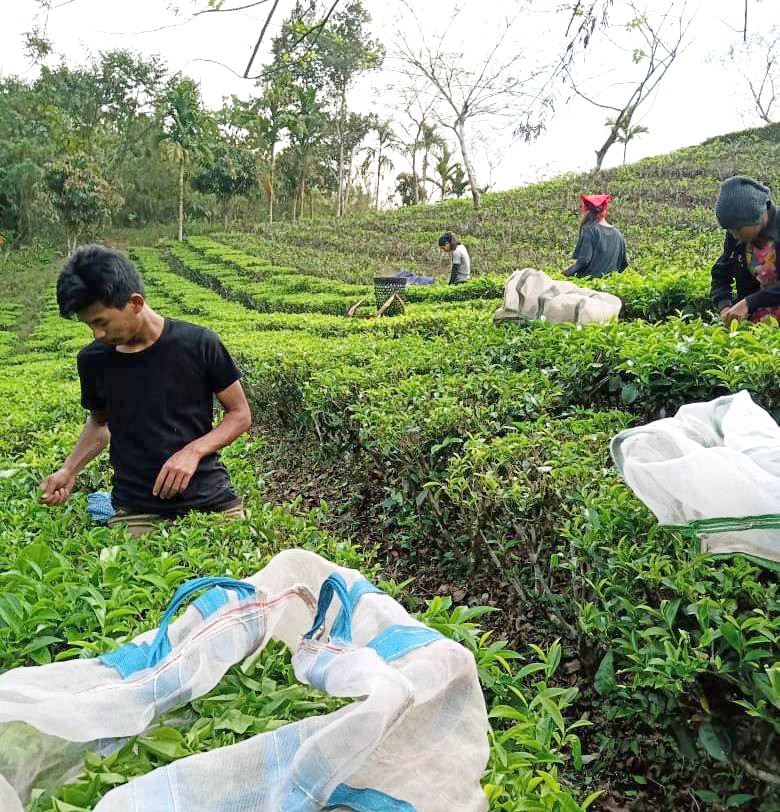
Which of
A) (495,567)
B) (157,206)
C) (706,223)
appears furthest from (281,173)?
(495,567)

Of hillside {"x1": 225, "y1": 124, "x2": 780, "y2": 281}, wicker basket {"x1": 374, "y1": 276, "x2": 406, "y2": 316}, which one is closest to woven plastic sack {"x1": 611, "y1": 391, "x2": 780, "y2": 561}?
wicker basket {"x1": 374, "y1": 276, "x2": 406, "y2": 316}

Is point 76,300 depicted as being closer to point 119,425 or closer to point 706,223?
point 119,425

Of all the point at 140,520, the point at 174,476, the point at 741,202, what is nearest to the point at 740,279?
the point at 741,202

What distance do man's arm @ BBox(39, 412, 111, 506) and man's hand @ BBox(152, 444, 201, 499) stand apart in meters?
0.47

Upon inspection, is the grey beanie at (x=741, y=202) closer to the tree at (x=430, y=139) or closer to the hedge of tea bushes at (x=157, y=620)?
the hedge of tea bushes at (x=157, y=620)

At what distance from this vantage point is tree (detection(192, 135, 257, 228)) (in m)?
33.3

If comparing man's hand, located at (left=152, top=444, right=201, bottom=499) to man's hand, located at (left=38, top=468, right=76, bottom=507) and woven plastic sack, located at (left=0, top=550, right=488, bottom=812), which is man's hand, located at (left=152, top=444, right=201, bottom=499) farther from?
woven plastic sack, located at (left=0, top=550, right=488, bottom=812)

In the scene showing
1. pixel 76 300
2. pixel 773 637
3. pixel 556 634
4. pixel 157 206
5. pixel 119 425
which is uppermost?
pixel 157 206

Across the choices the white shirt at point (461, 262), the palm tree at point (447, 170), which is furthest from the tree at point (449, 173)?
the white shirt at point (461, 262)

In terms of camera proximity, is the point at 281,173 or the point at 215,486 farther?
the point at 281,173

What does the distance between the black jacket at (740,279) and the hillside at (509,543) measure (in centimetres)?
31

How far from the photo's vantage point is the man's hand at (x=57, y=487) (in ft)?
9.51

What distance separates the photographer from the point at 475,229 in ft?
74.1

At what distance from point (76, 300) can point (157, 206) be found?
40.3m
